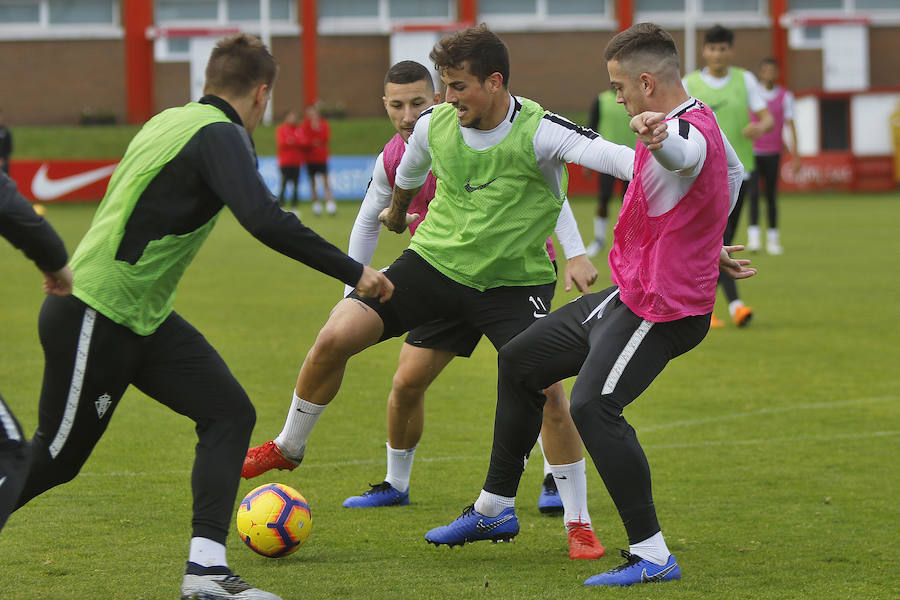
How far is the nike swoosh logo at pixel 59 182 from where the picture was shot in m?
32.4

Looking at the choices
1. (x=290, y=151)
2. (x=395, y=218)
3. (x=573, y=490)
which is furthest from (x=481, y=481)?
(x=290, y=151)

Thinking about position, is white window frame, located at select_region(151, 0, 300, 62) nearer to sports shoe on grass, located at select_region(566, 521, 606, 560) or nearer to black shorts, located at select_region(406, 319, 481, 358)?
black shorts, located at select_region(406, 319, 481, 358)

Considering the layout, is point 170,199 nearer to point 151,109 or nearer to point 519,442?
point 519,442

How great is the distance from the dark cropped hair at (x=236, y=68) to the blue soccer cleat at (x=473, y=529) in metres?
2.00

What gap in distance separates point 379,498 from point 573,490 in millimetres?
1070

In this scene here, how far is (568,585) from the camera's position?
188 inches

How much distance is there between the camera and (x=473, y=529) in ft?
17.3

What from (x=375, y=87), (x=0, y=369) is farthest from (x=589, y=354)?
(x=375, y=87)

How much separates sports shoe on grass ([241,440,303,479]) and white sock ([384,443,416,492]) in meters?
0.60

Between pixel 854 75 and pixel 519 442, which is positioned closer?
pixel 519 442

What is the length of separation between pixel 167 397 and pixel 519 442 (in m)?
1.49

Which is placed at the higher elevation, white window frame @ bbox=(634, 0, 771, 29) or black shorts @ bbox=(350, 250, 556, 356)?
white window frame @ bbox=(634, 0, 771, 29)

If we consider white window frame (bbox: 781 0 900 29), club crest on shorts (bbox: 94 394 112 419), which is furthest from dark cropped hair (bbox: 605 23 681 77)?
white window frame (bbox: 781 0 900 29)

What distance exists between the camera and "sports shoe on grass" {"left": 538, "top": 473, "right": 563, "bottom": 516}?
6.00 metres
